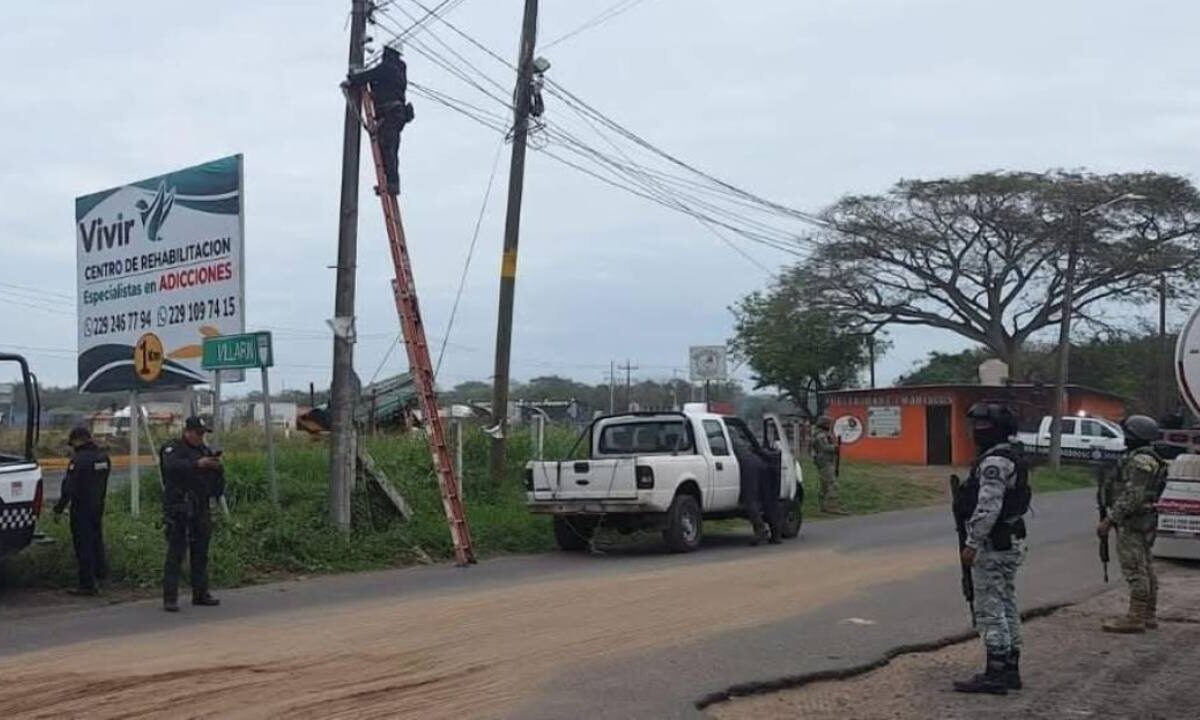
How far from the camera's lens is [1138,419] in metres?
10.3

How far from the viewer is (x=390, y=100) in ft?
52.1

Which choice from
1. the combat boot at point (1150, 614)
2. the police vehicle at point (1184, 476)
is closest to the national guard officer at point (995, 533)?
the combat boot at point (1150, 614)

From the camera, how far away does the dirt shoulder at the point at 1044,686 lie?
7.48 metres

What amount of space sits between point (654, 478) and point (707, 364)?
9341 millimetres

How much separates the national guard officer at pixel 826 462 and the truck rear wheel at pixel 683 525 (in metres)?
7.22

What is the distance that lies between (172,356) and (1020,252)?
35.3m

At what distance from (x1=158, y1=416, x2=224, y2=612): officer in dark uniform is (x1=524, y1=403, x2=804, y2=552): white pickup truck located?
566cm

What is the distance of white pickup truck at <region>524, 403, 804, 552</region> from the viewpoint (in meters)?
16.2

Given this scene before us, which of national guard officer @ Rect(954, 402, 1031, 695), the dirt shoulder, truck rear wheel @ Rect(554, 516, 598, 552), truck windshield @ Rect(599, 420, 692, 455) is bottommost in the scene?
the dirt shoulder

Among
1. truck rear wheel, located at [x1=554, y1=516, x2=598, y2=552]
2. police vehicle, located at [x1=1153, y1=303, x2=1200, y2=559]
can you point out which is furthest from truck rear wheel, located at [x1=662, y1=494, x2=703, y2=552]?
police vehicle, located at [x1=1153, y1=303, x2=1200, y2=559]

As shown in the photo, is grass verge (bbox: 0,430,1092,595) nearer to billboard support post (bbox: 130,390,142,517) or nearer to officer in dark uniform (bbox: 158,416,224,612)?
billboard support post (bbox: 130,390,142,517)

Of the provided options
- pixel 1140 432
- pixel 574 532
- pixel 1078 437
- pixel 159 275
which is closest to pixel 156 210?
pixel 159 275

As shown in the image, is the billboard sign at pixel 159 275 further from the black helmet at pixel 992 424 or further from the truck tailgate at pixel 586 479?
the black helmet at pixel 992 424

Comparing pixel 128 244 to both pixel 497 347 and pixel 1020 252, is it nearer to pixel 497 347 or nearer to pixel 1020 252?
pixel 497 347
